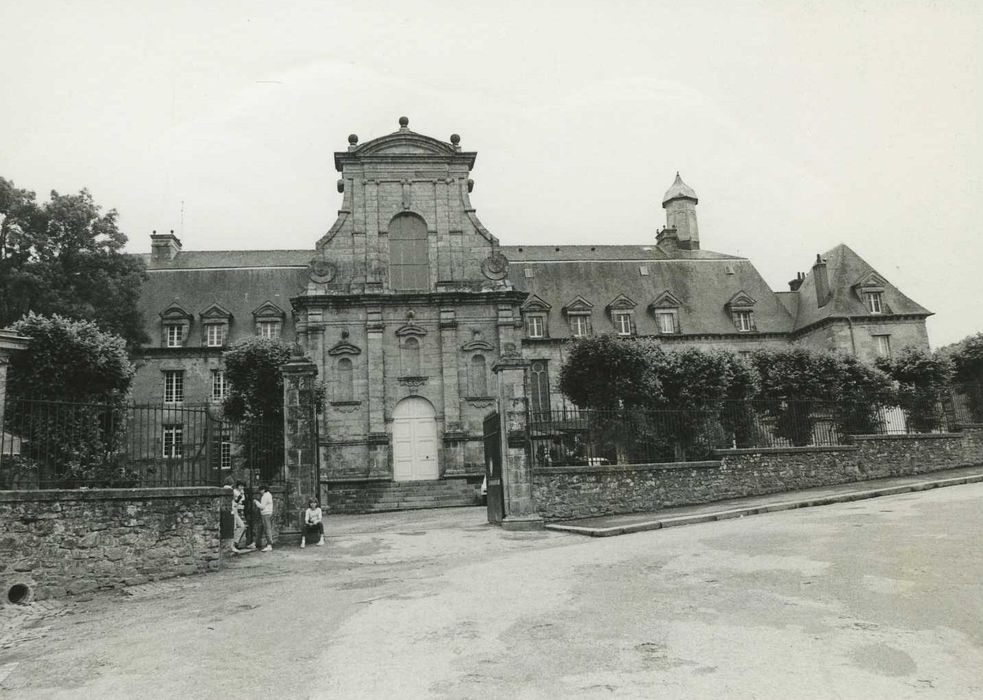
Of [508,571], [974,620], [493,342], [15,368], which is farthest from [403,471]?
[974,620]

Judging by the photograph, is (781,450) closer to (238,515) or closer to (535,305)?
(238,515)

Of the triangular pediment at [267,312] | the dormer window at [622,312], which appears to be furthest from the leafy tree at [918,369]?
the triangular pediment at [267,312]

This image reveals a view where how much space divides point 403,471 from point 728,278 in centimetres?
2358

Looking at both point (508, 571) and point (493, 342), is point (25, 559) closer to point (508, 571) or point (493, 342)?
point (508, 571)

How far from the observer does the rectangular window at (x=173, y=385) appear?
3675 centimetres

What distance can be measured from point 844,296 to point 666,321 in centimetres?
888

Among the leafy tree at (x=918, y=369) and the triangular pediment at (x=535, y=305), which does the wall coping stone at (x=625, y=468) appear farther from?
the triangular pediment at (x=535, y=305)

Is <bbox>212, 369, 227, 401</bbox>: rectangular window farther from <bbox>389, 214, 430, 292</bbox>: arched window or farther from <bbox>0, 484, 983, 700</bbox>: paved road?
<bbox>0, 484, 983, 700</bbox>: paved road

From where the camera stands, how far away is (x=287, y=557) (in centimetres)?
1400

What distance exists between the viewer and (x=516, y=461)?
55.8 feet

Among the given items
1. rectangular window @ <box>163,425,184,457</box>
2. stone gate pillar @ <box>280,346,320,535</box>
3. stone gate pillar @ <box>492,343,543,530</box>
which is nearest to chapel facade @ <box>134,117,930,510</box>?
stone gate pillar @ <box>492,343,543,530</box>

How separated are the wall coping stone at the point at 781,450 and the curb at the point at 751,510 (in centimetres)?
245

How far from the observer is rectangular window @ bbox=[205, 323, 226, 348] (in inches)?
1489

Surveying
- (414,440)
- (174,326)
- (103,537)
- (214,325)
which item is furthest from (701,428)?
(174,326)
